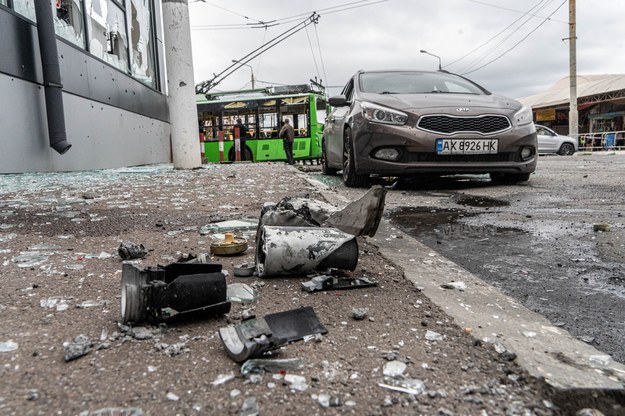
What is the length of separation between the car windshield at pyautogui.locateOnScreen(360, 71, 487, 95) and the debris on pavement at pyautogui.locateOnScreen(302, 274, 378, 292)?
4048 millimetres

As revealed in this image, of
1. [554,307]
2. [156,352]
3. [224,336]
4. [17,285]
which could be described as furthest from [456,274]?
[17,285]

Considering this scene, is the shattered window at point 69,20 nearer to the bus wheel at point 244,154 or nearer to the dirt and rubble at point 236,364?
the dirt and rubble at point 236,364

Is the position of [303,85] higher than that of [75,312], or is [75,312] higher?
[303,85]

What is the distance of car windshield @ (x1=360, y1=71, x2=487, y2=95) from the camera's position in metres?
5.44

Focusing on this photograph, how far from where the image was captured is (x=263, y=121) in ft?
55.3

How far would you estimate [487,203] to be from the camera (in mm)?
3963

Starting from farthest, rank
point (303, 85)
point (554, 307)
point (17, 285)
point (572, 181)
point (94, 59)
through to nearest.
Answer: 1. point (303, 85)
2. point (94, 59)
3. point (572, 181)
4. point (17, 285)
5. point (554, 307)

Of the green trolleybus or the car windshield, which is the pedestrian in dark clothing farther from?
the car windshield

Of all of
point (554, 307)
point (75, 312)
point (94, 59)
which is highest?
point (94, 59)

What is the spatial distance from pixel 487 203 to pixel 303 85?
13922 mm

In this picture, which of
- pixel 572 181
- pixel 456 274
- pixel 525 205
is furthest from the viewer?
pixel 572 181

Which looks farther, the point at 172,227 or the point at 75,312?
the point at 172,227

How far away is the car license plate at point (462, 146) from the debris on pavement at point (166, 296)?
12.7 ft

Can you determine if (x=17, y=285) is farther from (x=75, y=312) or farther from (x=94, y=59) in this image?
(x=94, y=59)
